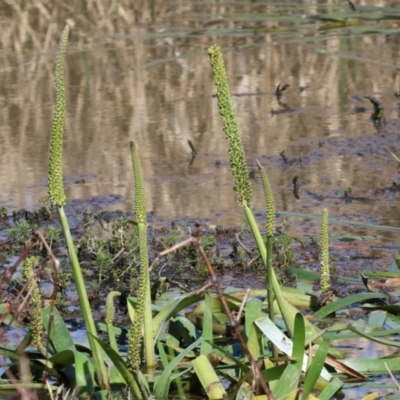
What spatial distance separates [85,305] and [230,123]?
673mm

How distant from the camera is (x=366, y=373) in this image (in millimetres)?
3438

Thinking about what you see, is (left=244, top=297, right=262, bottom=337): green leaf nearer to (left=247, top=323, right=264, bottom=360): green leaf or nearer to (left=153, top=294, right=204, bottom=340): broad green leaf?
(left=247, top=323, right=264, bottom=360): green leaf

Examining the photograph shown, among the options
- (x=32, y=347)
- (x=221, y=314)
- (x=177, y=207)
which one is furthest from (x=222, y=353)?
(x=177, y=207)

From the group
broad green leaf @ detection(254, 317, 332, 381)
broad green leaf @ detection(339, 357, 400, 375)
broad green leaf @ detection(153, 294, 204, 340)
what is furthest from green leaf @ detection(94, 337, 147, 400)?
broad green leaf @ detection(339, 357, 400, 375)

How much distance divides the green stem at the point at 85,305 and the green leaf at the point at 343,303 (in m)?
0.99

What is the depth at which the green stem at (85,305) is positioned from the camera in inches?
120

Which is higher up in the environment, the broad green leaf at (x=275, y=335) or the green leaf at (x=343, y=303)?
the broad green leaf at (x=275, y=335)

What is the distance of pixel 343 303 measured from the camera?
3.77 meters

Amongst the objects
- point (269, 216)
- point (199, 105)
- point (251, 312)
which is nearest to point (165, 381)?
point (251, 312)

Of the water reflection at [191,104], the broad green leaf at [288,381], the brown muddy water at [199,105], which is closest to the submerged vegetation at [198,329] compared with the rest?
the broad green leaf at [288,381]

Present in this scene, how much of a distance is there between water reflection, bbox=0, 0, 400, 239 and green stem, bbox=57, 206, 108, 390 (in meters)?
2.50

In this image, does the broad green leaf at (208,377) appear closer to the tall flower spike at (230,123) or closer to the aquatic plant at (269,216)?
the aquatic plant at (269,216)

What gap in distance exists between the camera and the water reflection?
20.7 feet

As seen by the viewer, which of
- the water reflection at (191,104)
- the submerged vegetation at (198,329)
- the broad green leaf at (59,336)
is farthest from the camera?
the water reflection at (191,104)
